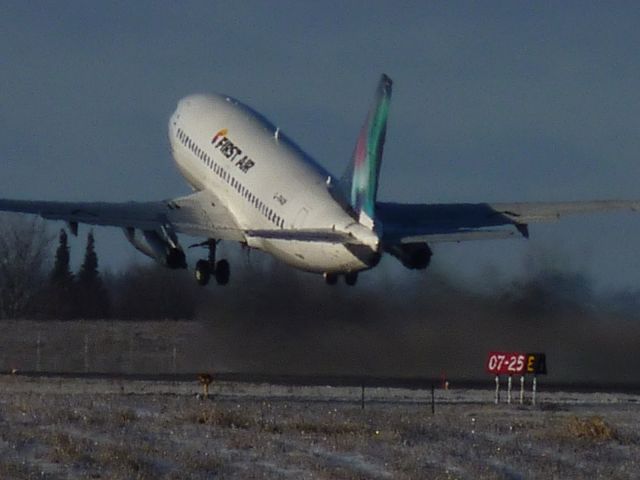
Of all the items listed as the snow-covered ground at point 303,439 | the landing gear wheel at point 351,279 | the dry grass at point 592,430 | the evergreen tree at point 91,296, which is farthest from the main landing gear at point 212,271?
the dry grass at point 592,430

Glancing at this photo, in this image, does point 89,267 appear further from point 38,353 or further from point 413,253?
point 413,253

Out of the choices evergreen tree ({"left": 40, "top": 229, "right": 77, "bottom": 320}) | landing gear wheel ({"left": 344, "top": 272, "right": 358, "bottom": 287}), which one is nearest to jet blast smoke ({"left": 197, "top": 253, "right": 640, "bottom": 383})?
landing gear wheel ({"left": 344, "top": 272, "right": 358, "bottom": 287})

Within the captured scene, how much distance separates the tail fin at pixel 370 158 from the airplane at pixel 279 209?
1.1 inches

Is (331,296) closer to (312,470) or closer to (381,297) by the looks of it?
(381,297)

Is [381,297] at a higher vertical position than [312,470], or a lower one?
higher

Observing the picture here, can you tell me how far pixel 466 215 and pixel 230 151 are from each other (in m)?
8.19

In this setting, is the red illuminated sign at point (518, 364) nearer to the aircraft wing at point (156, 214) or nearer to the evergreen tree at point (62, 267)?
the aircraft wing at point (156, 214)

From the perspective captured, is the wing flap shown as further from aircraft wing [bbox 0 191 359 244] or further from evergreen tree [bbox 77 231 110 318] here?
evergreen tree [bbox 77 231 110 318]

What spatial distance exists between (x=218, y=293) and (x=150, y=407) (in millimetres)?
24712

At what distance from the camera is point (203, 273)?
2630 inches

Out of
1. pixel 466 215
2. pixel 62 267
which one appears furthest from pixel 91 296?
pixel 466 215

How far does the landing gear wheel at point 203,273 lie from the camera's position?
6675 centimetres

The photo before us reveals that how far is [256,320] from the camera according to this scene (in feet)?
210

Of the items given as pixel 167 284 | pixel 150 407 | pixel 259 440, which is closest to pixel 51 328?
pixel 167 284
